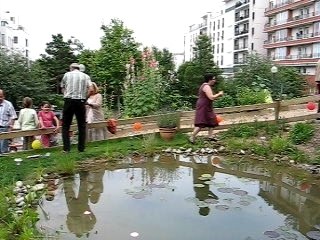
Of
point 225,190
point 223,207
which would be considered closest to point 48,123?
point 225,190

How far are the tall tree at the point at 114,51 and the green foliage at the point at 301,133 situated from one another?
51.9ft

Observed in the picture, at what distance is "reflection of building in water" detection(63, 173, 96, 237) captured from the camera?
4041 millimetres

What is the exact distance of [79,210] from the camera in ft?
14.9

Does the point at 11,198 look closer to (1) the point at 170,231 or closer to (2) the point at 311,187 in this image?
(1) the point at 170,231

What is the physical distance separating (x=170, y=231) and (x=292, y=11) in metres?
53.2

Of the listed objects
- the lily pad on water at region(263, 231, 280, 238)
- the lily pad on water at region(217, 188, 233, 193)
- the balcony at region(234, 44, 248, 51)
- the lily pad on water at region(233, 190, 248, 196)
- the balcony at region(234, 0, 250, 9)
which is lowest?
the lily pad on water at region(263, 231, 280, 238)

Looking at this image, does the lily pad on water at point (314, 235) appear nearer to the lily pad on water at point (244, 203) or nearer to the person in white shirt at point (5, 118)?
the lily pad on water at point (244, 203)

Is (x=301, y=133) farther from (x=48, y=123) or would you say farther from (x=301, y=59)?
(x=301, y=59)

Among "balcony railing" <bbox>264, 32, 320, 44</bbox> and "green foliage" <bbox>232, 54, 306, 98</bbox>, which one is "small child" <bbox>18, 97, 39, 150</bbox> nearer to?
"green foliage" <bbox>232, 54, 306, 98</bbox>

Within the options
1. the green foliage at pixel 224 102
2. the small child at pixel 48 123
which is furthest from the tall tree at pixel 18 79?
the small child at pixel 48 123

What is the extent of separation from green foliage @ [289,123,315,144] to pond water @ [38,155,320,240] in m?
1.45

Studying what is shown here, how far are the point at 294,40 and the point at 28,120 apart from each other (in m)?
48.5

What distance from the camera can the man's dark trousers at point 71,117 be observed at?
664 centimetres

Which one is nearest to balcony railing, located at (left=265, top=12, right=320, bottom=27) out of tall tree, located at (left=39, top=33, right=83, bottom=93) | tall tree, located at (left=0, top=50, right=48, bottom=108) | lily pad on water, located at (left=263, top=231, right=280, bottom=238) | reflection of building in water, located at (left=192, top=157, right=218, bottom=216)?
tall tree, located at (left=39, top=33, right=83, bottom=93)
